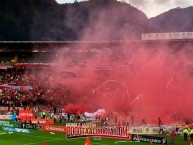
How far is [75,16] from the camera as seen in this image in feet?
239

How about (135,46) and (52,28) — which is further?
(52,28)

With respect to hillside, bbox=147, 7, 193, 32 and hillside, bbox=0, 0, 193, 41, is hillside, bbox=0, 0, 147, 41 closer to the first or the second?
hillside, bbox=0, 0, 193, 41

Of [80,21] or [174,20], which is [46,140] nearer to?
[80,21]

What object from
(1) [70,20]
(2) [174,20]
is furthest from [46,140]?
(2) [174,20]

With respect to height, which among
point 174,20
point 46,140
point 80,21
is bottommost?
point 46,140

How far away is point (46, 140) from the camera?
29.3 m

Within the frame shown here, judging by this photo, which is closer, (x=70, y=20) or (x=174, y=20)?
(x=70, y=20)

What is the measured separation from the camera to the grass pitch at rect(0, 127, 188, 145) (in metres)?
27.7

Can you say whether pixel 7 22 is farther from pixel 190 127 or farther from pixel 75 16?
pixel 190 127

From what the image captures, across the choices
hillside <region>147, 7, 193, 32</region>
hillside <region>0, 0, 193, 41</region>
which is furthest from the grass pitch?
hillside <region>147, 7, 193, 32</region>

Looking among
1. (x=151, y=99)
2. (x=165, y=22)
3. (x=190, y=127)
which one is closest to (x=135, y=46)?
(x=151, y=99)

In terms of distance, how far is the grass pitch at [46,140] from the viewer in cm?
2767

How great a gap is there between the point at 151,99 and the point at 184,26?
49321mm

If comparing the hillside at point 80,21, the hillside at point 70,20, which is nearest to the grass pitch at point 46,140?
the hillside at point 80,21
